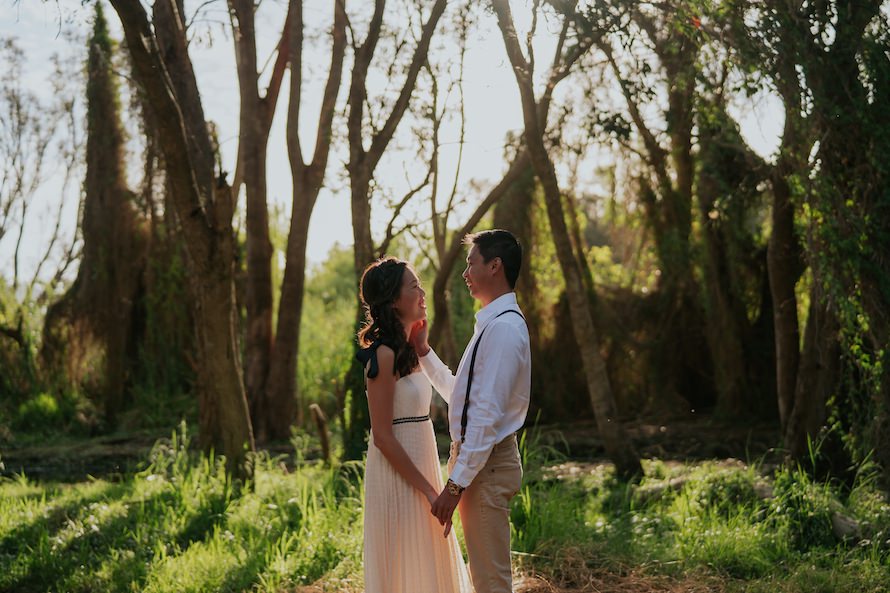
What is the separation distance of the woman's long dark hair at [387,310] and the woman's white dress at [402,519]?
0.14 metres

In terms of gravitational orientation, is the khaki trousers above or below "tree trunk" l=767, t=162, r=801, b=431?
below

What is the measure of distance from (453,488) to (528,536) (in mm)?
3281

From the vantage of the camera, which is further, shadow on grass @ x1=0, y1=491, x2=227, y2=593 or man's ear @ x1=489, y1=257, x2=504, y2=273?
shadow on grass @ x1=0, y1=491, x2=227, y2=593

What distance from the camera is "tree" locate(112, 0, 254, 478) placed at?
8.20 metres

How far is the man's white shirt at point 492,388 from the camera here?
4199 millimetres

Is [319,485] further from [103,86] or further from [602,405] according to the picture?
[103,86]

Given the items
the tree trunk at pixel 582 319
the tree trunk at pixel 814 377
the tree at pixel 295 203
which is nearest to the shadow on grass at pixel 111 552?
the tree trunk at pixel 582 319

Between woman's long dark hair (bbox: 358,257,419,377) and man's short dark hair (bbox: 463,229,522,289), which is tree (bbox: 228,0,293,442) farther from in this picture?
man's short dark hair (bbox: 463,229,522,289)

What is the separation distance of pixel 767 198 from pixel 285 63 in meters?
6.95

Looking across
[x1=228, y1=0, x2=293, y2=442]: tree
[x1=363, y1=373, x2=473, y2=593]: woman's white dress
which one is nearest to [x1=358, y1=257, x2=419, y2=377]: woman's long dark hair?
[x1=363, y1=373, x2=473, y2=593]: woman's white dress

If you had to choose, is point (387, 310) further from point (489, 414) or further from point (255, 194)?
point (255, 194)

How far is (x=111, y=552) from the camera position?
7871 mm

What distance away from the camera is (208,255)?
8.97 m

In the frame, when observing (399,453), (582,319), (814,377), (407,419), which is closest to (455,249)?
(582,319)
